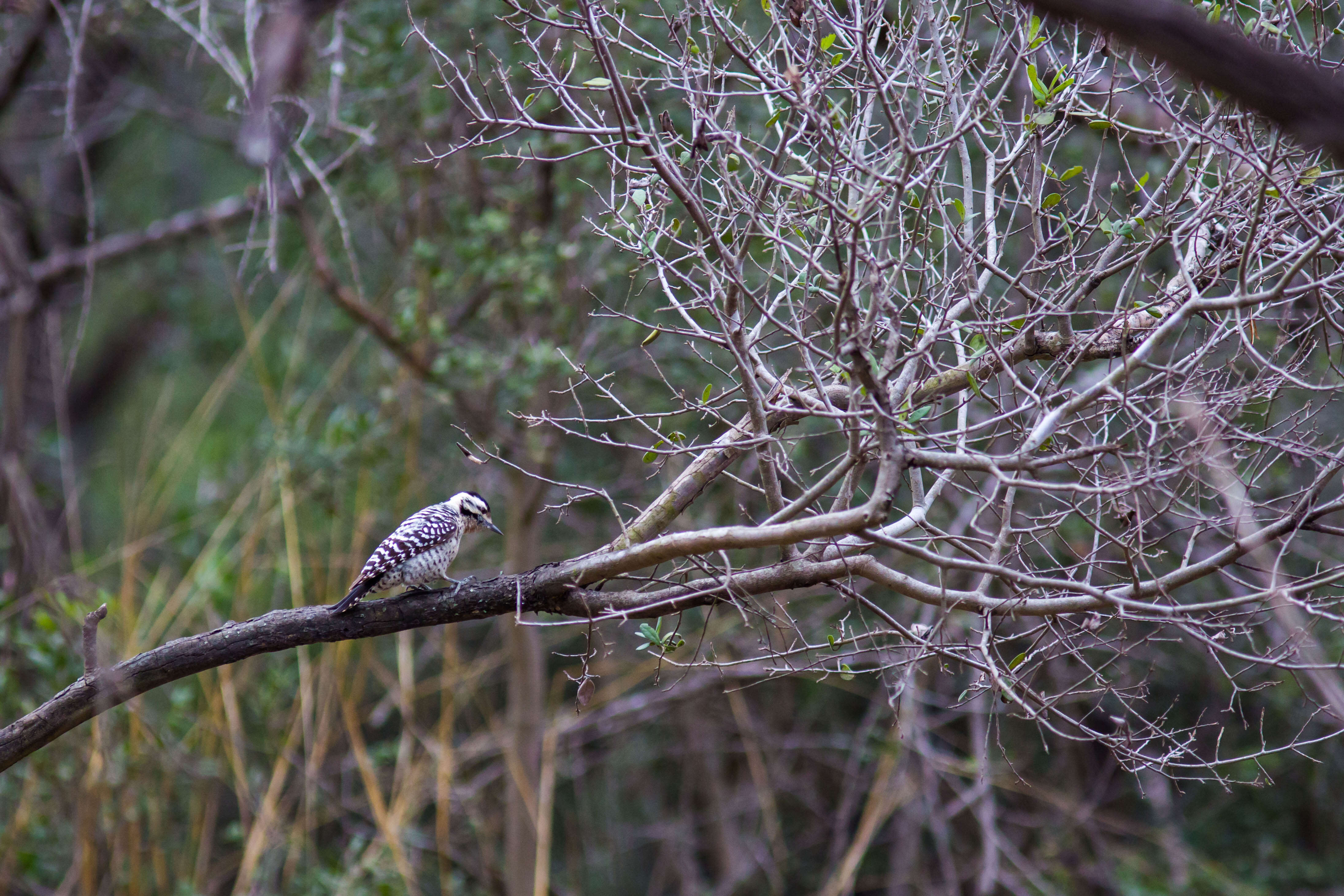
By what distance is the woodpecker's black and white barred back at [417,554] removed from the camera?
384cm

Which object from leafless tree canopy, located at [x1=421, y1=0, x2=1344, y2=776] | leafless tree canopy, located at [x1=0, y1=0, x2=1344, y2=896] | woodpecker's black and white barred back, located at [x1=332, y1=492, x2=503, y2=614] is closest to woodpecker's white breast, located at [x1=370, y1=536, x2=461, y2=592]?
woodpecker's black and white barred back, located at [x1=332, y1=492, x2=503, y2=614]

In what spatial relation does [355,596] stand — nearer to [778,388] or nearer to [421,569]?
[421,569]

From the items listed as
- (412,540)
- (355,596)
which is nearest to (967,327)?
(355,596)

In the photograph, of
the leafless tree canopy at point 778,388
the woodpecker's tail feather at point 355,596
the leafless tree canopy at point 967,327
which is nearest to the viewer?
the leafless tree canopy at point 967,327

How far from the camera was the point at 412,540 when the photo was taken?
4.04 m

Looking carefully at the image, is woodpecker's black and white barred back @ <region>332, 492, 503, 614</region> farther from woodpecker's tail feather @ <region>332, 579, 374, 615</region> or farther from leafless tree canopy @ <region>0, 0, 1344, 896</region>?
leafless tree canopy @ <region>0, 0, 1344, 896</region>

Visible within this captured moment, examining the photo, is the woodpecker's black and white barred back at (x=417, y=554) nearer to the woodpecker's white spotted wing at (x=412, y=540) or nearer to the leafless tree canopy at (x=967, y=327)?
the woodpecker's white spotted wing at (x=412, y=540)

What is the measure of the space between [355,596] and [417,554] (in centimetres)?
49

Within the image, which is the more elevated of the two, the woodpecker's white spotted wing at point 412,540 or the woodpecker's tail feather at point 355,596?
the woodpecker's white spotted wing at point 412,540

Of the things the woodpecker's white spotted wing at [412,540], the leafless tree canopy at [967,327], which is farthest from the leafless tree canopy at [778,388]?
the woodpecker's white spotted wing at [412,540]

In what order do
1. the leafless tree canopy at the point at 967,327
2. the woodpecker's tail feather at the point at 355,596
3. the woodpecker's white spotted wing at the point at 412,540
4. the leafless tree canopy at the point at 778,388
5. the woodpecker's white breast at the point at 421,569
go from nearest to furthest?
the leafless tree canopy at the point at 967,327 → the leafless tree canopy at the point at 778,388 → the woodpecker's tail feather at the point at 355,596 → the woodpecker's white spotted wing at the point at 412,540 → the woodpecker's white breast at the point at 421,569

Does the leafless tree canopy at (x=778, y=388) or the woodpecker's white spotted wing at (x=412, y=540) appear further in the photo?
the woodpecker's white spotted wing at (x=412, y=540)

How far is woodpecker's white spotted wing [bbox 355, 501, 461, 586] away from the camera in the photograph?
12.6 ft

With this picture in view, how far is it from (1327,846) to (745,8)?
20.4 ft
